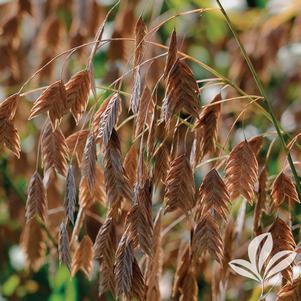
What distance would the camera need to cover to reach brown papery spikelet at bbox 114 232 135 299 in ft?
3.93

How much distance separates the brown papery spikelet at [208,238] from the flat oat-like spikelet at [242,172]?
53mm

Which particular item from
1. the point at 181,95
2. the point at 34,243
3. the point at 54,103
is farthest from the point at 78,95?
the point at 34,243

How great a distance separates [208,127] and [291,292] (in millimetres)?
206

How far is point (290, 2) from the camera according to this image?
2.54 meters

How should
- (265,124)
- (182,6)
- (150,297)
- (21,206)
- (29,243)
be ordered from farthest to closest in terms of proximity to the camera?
(182,6)
(265,124)
(21,206)
(29,243)
(150,297)

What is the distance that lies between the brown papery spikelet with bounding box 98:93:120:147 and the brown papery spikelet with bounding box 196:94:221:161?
106mm

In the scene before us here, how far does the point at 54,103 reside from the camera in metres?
1.25

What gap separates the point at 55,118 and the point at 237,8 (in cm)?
186

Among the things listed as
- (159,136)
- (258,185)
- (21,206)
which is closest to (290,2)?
(21,206)

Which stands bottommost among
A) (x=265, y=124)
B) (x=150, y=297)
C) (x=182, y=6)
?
(x=265, y=124)

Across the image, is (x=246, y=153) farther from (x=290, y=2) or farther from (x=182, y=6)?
(x=182, y=6)

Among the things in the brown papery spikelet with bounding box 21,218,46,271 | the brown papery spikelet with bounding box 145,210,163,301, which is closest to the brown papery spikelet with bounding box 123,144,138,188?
the brown papery spikelet with bounding box 145,210,163,301

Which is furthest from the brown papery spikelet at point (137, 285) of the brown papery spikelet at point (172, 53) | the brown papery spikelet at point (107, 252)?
the brown papery spikelet at point (172, 53)

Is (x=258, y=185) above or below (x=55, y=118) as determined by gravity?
below
